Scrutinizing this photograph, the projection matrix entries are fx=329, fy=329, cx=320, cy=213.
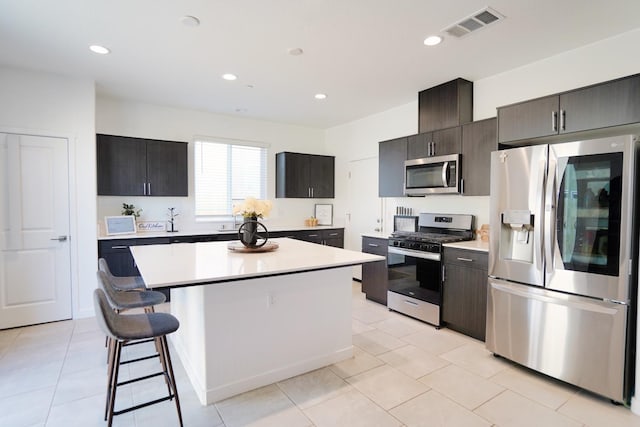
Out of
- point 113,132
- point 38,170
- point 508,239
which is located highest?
point 113,132

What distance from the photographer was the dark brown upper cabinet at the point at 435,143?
369 cm

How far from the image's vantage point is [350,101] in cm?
461

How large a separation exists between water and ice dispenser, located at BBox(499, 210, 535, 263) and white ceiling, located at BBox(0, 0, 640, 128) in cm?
150

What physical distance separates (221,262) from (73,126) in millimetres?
2828

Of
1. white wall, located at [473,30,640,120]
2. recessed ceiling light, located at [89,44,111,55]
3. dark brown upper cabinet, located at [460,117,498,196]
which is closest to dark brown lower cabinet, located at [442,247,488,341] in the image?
dark brown upper cabinet, located at [460,117,498,196]

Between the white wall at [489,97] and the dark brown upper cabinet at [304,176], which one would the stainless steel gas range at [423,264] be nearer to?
the white wall at [489,97]

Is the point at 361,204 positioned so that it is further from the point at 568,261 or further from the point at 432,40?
the point at 568,261

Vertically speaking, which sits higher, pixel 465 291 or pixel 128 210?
pixel 128 210

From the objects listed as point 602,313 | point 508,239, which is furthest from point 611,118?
point 602,313

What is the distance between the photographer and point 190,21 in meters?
2.53

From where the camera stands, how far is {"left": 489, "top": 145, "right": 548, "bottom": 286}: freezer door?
2543mm

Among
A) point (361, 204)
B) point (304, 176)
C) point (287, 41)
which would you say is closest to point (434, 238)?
point (361, 204)

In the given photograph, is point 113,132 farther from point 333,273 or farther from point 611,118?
point 611,118

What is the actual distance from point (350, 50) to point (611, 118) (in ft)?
6.84
